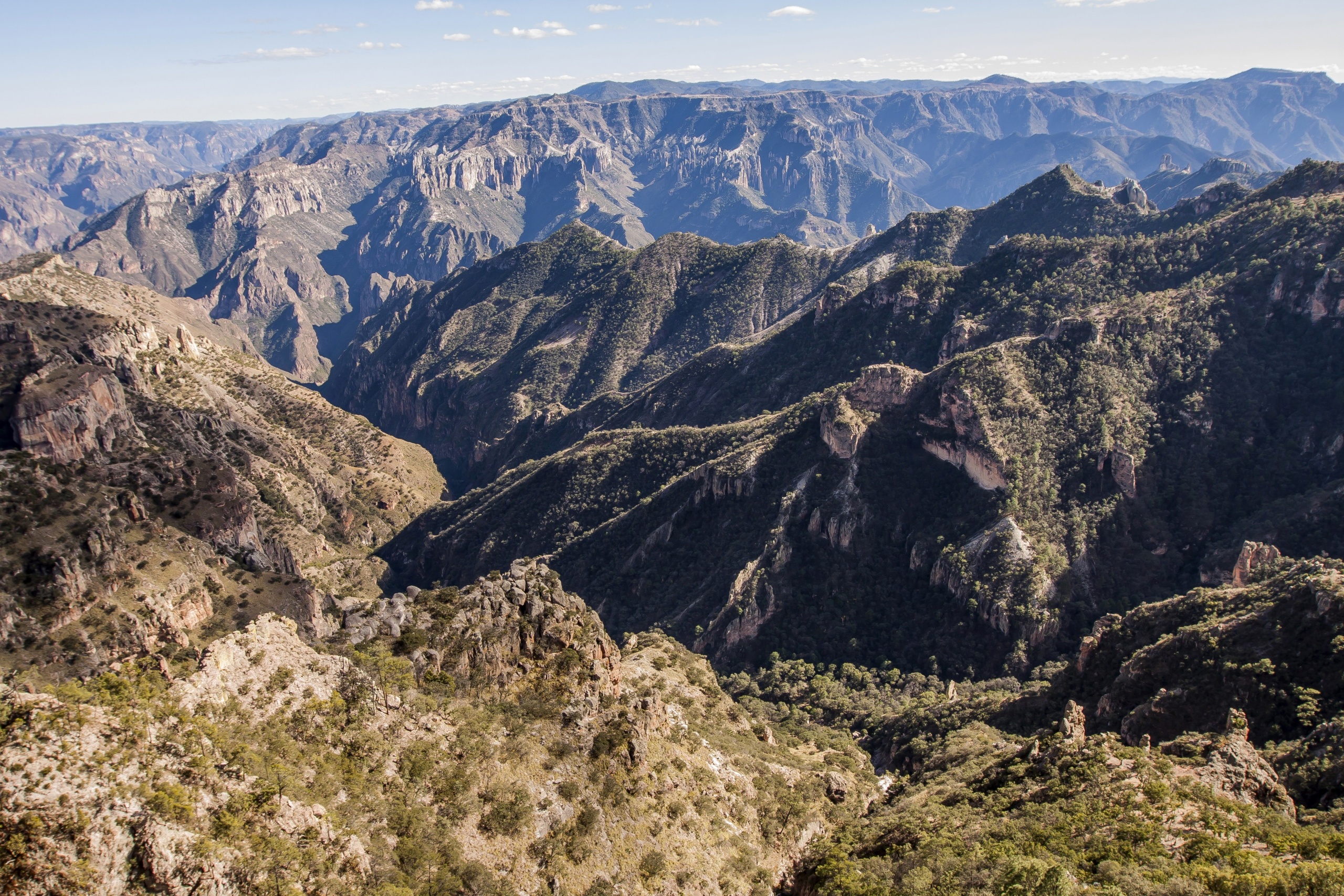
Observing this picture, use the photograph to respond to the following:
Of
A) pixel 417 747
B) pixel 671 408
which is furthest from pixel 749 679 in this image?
pixel 671 408

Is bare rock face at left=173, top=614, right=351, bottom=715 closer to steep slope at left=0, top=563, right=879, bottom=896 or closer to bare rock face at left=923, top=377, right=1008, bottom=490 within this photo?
steep slope at left=0, top=563, right=879, bottom=896

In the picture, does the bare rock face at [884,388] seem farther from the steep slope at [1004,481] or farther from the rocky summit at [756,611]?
the rocky summit at [756,611]

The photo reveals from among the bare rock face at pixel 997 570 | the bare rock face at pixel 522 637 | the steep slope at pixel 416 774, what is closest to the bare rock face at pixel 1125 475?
the bare rock face at pixel 997 570

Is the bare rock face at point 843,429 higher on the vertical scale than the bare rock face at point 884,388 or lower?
lower

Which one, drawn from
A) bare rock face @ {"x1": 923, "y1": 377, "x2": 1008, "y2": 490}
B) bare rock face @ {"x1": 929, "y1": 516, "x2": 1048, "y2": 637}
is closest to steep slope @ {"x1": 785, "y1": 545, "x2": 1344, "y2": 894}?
bare rock face @ {"x1": 929, "y1": 516, "x2": 1048, "y2": 637}

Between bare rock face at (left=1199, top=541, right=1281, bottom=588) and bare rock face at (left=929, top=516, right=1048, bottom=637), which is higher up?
bare rock face at (left=1199, top=541, right=1281, bottom=588)

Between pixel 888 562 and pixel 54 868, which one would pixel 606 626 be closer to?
pixel 888 562
